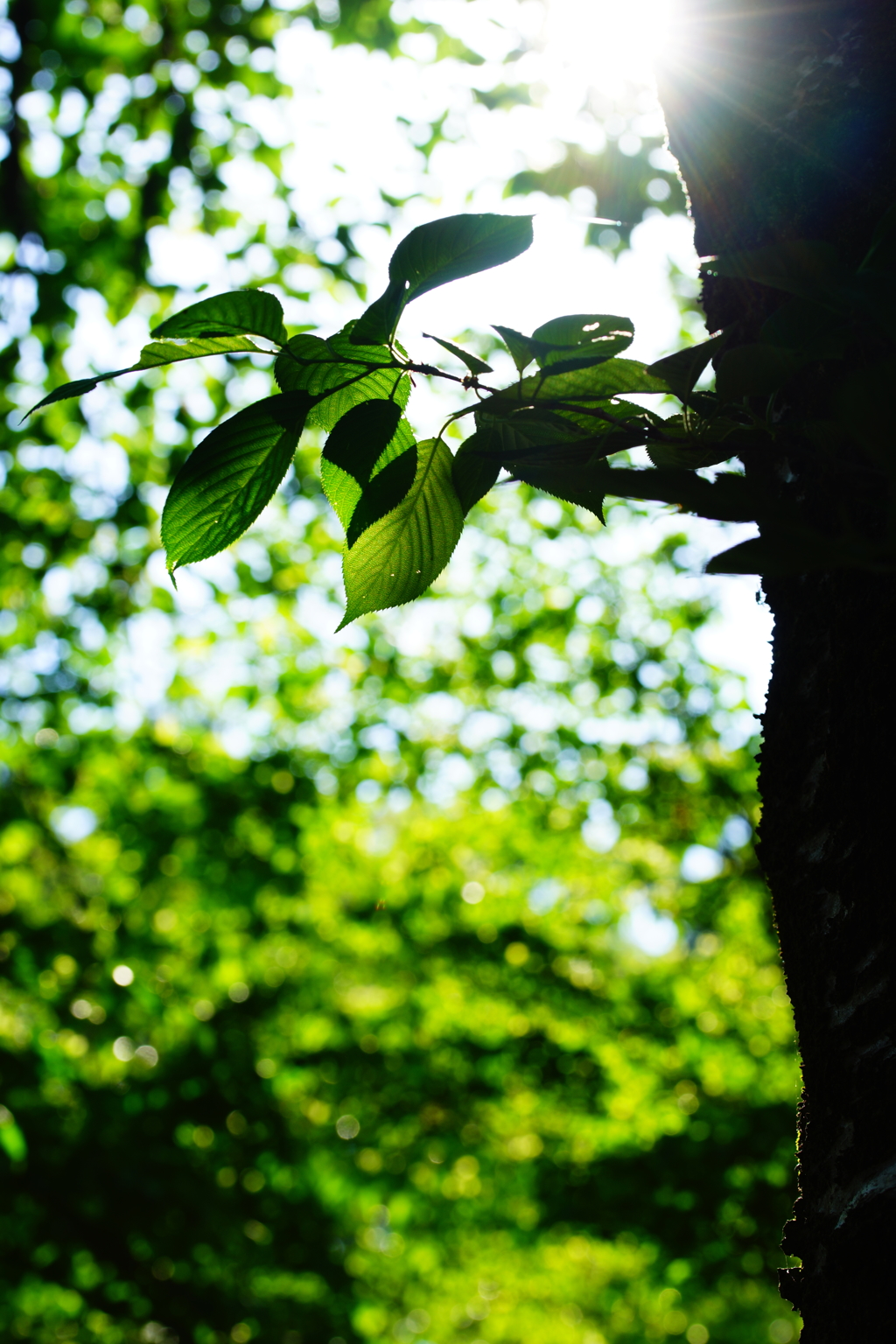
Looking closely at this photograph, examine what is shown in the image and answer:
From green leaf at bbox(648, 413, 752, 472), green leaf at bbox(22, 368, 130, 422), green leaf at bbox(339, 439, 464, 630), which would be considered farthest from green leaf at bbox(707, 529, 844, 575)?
green leaf at bbox(22, 368, 130, 422)

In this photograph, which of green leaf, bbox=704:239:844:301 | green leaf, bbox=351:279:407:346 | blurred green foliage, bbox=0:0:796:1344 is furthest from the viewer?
blurred green foliage, bbox=0:0:796:1344

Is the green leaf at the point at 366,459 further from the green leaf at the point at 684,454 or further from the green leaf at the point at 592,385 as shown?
the green leaf at the point at 684,454

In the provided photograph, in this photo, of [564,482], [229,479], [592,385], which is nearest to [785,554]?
[564,482]

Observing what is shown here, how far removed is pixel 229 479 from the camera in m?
0.72

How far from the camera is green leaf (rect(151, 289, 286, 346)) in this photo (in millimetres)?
675

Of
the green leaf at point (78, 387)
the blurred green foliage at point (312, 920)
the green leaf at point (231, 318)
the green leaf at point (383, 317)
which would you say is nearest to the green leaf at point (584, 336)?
the green leaf at point (383, 317)

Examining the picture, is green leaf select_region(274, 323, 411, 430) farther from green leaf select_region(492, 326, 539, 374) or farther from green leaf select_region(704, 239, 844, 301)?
green leaf select_region(704, 239, 844, 301)

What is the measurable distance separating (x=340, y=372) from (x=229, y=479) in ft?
0.42

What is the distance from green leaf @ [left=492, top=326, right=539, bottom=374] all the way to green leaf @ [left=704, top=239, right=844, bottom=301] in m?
0.14

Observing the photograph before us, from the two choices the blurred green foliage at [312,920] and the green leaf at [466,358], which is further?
the blurred green foliage at [312,920]

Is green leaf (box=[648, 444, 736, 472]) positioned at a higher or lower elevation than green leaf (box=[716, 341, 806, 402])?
lower

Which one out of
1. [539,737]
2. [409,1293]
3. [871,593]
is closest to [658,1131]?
[539,737]

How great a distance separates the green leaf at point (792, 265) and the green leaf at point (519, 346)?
0.47 feet

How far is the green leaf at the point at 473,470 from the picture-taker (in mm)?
706
